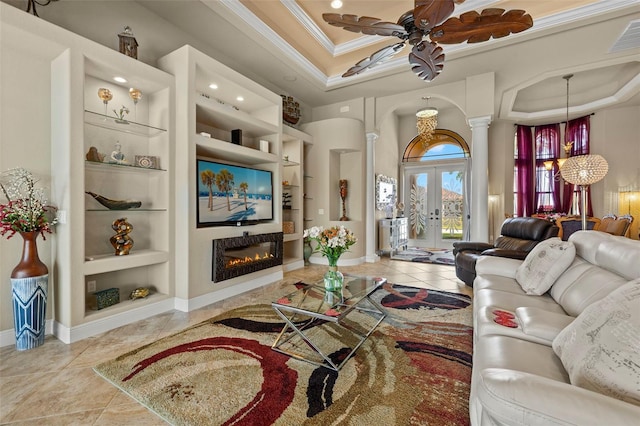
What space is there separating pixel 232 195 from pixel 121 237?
135 cm

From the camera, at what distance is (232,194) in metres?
3.88

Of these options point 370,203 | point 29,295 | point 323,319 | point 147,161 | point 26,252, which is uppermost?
point 147,161

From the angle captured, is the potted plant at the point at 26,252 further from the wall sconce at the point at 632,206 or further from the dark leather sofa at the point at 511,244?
the wall sconce at the point at 632,206

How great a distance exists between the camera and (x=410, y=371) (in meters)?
2.01

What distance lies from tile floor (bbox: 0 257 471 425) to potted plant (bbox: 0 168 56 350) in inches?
7.7

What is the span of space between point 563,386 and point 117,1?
4.71 meters

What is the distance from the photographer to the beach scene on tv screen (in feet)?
11.5

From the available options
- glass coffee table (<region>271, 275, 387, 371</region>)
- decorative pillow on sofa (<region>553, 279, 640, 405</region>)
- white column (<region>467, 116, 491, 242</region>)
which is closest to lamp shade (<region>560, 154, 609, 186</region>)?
white column (<region>467, 116, 491, 242</region>)

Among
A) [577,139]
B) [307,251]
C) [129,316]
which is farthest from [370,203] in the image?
[577,139]

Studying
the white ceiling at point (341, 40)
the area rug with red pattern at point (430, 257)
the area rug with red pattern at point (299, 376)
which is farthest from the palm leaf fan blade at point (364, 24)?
the area rug with red pattern at point (430, 257)

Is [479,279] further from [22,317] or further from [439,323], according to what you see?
[22,317]

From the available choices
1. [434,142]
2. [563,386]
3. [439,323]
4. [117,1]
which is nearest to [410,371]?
[439,323]

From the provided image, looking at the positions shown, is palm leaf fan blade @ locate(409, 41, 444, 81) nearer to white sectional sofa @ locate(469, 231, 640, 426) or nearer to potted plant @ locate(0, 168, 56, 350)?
white sectional sofa @ locate(469, 231, 640, 426)

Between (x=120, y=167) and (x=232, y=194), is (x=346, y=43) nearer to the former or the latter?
(x=232, y=194)
